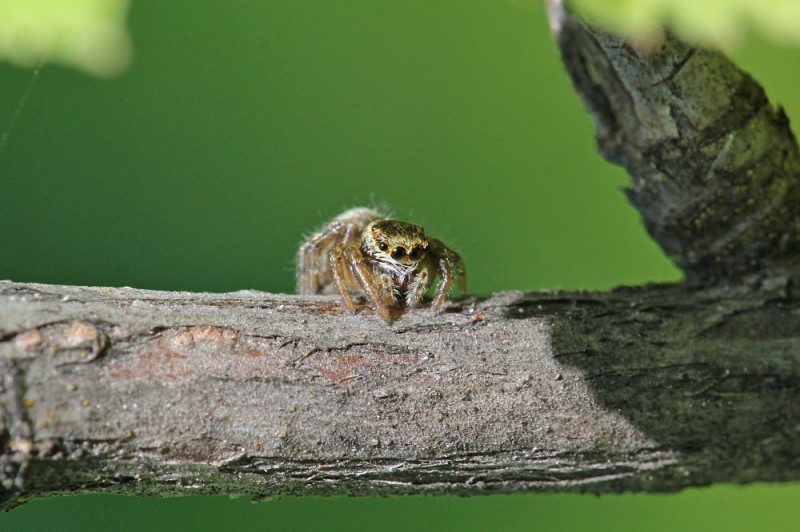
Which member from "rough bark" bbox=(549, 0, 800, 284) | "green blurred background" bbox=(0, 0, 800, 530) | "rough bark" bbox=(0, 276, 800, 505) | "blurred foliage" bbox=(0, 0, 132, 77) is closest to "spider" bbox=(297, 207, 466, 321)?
"rough bark" bbox=(0, 276, 800, 505)

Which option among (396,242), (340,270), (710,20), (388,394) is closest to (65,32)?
(340,270)

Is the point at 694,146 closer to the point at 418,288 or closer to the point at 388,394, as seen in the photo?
the point at 418,288

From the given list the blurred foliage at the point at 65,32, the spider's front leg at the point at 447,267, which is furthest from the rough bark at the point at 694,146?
the blurred foliage at the point at 65,32

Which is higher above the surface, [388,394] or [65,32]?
[65,32]

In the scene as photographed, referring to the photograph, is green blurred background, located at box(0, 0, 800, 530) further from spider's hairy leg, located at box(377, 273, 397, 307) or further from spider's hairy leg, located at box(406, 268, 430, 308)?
spider's hairy leg, located at box(377, 273, 397, 307)

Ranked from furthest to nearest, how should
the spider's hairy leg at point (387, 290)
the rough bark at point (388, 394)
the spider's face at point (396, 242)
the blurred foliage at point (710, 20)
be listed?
1. the spider's face at point (396, 242)
2. the spider's hairy leg at point (387, 290)
3. the blurred foliage at point (710, 20)
4. the rough bark at point (388, 394)

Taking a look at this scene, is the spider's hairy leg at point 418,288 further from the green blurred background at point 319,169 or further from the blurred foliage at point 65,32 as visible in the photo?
the blurred foliage at point 65,32
